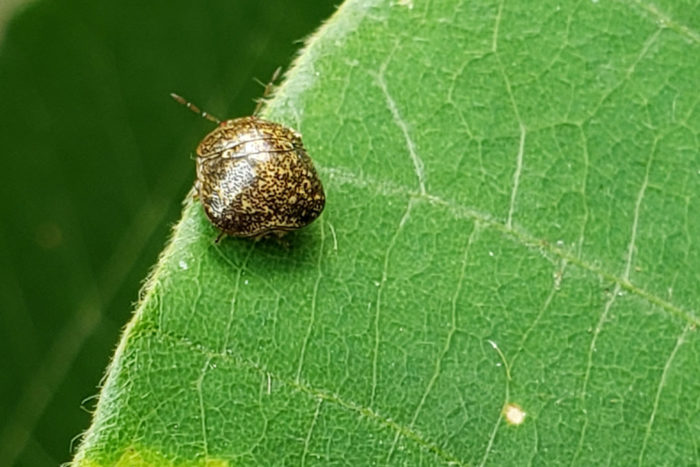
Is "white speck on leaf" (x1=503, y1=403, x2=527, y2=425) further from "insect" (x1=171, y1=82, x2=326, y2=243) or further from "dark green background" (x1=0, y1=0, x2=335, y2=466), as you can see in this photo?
"dark green background" (x1=0, y1=0, x2=335, y2=466)

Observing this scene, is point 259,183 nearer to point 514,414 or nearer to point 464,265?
point 464,265

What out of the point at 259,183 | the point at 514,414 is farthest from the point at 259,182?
the point at 514,414

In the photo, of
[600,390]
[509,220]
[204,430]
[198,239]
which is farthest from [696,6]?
[204,430]

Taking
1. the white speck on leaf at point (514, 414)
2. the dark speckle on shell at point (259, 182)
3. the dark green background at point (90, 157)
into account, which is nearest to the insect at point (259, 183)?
the dark speckle on shell at point (259, 182)

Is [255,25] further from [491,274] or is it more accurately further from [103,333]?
[491,274]

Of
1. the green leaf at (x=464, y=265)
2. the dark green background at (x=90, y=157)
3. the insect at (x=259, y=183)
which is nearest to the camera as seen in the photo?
the green leaf at (x=464, y=265)

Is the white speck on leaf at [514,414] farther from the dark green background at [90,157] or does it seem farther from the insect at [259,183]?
the dark green background at [90,157]

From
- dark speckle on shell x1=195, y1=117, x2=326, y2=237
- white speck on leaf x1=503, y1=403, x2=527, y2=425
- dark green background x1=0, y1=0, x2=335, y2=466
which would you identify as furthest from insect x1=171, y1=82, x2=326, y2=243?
dark green background x1=0, y1=0, x2=335, y2=466

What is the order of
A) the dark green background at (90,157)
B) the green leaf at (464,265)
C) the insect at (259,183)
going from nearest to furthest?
1. the green leaf at (464,265)
2. the insect at (259,183)
3. the dark green background at (90,157)
